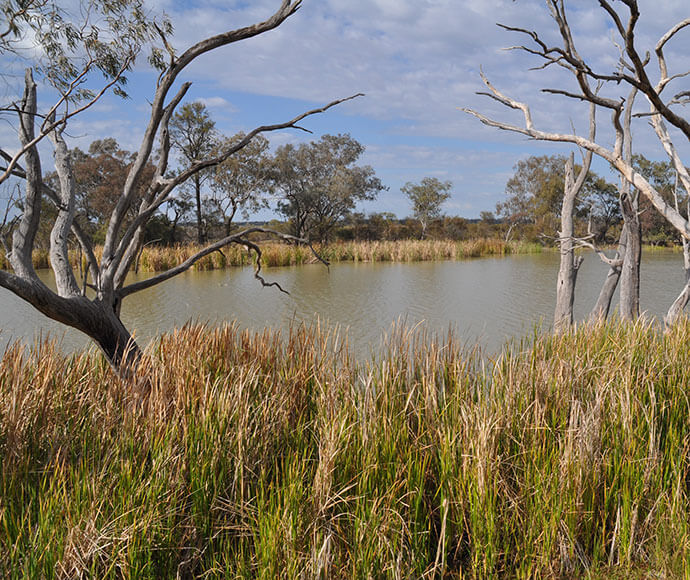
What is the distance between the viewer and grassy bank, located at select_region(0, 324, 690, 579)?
5.81 feet

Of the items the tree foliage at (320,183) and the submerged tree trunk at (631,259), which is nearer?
the submerged tree trunk at (631,259)

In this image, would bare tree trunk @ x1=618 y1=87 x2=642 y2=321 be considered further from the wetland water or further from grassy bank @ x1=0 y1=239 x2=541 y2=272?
grassy bank @ x1=0 y1=239 x2=541 y2=272

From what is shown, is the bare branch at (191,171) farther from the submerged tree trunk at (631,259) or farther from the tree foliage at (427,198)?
the tree foliage at (427,198)

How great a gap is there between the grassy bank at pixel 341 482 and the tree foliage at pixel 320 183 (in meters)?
22.3

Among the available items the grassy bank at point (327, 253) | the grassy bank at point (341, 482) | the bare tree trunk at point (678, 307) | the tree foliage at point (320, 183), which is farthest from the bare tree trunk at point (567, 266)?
the tree foliage at point (320, 183)

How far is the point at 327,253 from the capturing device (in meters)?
20.1

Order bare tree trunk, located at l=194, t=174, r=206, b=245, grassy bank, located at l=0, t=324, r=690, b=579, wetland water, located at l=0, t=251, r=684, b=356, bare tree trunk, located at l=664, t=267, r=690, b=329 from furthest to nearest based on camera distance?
bare tree trunk, located at l=194, t=174, r=206, b=245 → wetland water, located at l=0, t=251, r=684, b=356 → bare tree trunk, located at l=664, t=267, r=690, b=329 → grassy bank, located at l=0, t=324, r=690, b=579

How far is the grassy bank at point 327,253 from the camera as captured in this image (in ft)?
54.0

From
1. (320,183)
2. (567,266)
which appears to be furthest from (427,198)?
(567,266)

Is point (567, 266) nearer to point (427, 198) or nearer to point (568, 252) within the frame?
point (568, 252)

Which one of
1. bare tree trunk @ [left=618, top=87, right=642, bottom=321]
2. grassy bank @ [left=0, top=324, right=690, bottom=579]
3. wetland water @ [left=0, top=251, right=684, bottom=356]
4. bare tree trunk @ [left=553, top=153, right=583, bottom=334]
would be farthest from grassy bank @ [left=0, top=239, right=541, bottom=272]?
grassy bank @ [left=0, top=324, right=690, bottom=579]

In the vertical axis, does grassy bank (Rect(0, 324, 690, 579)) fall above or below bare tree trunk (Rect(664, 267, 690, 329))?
below

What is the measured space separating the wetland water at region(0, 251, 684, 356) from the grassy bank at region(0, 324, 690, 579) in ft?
8.11

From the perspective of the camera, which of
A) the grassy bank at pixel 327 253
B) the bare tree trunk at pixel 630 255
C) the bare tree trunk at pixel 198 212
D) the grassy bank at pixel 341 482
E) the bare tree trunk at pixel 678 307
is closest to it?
the grassy bank at pixel 341 482
